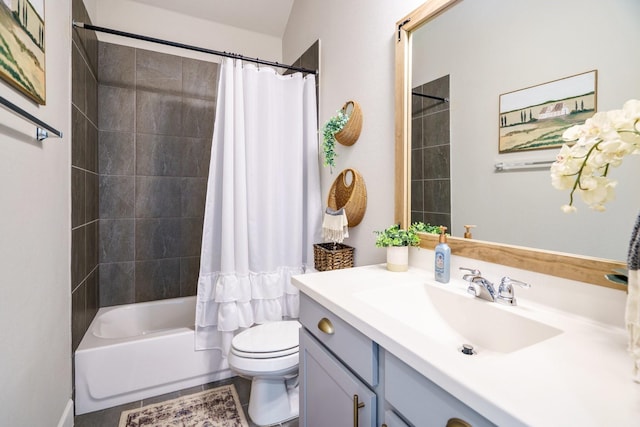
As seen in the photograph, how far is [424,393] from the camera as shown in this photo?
641 mm

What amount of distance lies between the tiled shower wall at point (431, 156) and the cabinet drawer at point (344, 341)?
62 centimetres

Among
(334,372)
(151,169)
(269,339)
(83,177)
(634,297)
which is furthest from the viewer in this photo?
(151,169)

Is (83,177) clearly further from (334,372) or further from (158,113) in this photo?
(334,372)

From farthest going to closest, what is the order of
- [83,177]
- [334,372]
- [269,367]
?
[83,177] → [269,367] → [334,372]

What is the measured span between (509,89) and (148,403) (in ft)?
7.80

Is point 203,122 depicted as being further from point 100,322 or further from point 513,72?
point 513,72

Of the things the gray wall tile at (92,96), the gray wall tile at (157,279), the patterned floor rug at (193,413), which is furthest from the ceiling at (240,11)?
the patterned floor rug at (193,413)

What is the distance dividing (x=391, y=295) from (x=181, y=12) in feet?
8.99

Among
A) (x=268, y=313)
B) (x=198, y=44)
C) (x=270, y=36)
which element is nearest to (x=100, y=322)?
(x=268, y=313)

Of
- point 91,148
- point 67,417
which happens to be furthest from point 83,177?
point 67,417

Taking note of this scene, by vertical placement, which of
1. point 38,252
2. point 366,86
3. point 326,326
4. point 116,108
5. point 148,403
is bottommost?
point 148,403

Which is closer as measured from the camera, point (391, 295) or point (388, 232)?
point (391, 295)

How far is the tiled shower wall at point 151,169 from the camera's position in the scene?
91.7 inches

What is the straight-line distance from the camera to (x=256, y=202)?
1916 millimetres
